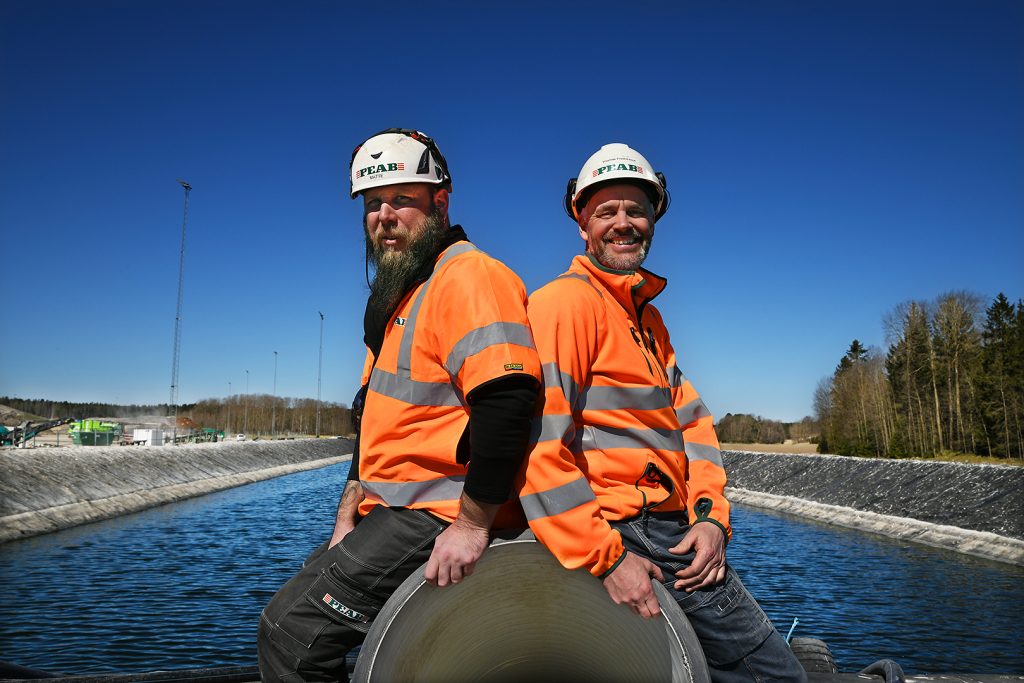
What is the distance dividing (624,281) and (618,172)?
498 mm

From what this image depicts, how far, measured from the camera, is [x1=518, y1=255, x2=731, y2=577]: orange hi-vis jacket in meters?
2.73

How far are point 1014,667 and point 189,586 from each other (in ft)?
62.8

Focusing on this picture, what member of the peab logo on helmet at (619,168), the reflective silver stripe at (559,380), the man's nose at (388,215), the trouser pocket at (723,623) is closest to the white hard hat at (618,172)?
the peab logo on helmet at (619,168)

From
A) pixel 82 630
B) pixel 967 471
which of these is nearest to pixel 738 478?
pixel 967 471

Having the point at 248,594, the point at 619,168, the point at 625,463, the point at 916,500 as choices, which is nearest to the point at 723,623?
the point at 625,463

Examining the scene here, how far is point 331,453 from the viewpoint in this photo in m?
105

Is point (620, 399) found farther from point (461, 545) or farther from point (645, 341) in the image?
point (461, 545)

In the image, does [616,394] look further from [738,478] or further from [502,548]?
[738,478]

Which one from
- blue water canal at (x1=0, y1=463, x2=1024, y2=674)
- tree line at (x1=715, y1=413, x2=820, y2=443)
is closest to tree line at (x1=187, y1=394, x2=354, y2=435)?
tree line at (x1=715, y1=413, x2=820, y2=443)

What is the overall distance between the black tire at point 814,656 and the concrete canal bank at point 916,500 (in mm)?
24804

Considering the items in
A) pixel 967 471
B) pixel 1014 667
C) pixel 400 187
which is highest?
pixel 400 187

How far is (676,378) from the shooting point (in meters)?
3.76

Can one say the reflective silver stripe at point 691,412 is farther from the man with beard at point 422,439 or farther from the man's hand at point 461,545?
the man's hand at point 461,545

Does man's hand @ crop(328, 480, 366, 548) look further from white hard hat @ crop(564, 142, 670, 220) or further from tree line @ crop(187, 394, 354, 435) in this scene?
tree line @ crop(187, 394, 354, 435)
